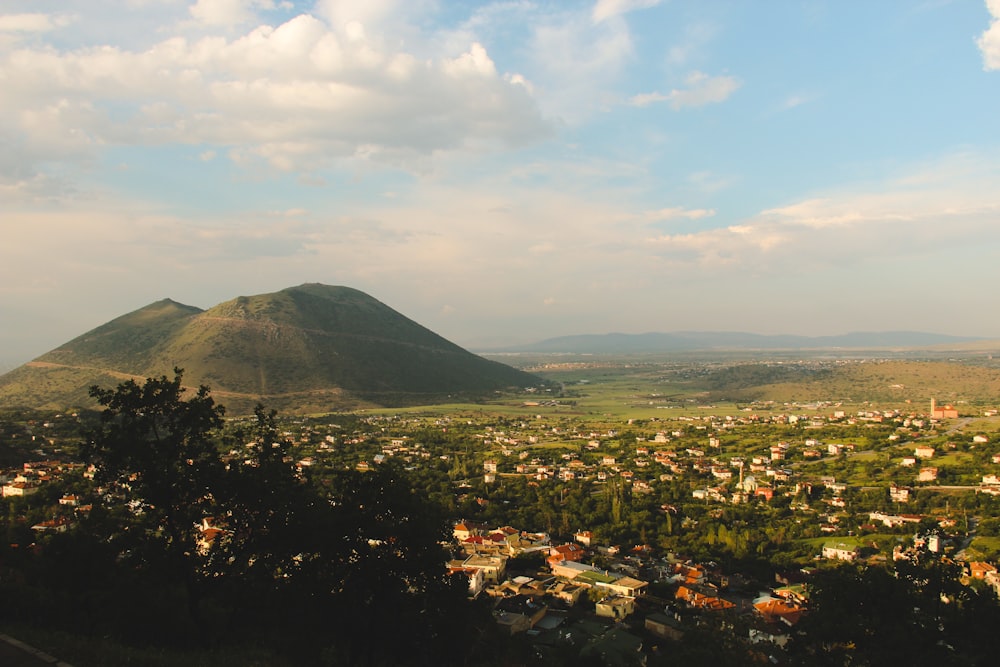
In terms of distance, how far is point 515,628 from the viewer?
18484 mm

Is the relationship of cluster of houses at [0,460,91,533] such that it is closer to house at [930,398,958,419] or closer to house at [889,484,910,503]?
house at [889,484,910,503]

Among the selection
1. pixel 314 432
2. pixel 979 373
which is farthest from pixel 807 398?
pixel 314 432

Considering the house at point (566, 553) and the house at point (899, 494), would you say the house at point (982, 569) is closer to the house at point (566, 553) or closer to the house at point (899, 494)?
the house at point (899, 494)

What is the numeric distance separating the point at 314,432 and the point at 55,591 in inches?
2065

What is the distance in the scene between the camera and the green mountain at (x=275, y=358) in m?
85.9

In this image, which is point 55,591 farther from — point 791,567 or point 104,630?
point 791,567

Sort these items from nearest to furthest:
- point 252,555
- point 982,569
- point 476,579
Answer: point 252,555 < point 982,569 < point 476,579

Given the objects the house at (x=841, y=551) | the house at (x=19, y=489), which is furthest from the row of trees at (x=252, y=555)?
the house at (x=19, y=489)

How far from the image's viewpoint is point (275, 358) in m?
97.4

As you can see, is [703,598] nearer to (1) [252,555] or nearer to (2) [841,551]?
(2) [841,551]

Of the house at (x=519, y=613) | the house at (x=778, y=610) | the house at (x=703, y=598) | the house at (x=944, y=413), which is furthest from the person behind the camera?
the house at (x=944, y=413)

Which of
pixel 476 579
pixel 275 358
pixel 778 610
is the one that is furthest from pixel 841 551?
pixel 275 358

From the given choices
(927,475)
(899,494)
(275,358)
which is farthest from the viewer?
(275,358)

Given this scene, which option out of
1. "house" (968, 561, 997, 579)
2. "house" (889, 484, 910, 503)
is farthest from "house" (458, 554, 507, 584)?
"house" (889, 484, 910, 503)
